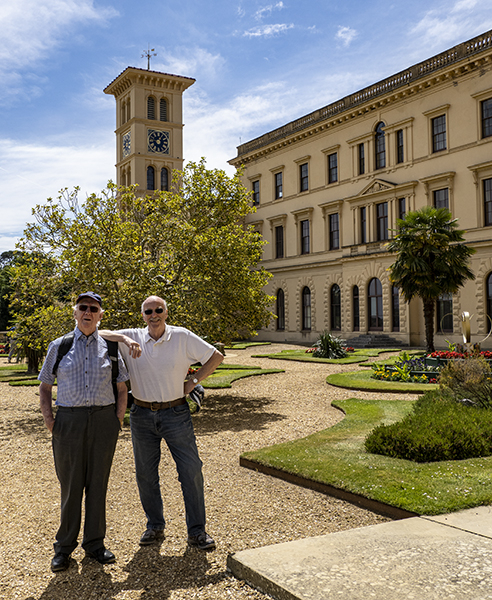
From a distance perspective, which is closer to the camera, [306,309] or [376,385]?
[376,385]

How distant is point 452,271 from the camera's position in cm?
2216

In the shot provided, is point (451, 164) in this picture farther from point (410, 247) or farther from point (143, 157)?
point (143, 157)

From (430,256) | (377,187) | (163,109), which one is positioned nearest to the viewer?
(430,256)

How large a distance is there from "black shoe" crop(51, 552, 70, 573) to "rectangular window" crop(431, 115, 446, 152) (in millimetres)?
30386

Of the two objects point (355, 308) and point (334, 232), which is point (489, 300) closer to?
point (355, 308)

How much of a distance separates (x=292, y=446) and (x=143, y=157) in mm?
49161

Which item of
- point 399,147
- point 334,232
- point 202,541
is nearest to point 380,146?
point 399,147

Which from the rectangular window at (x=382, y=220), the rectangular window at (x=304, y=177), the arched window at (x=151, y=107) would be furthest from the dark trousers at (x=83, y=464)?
the arched window at (x=151, y=107)

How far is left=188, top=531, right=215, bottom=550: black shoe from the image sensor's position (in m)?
4.55

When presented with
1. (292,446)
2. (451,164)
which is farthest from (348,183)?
(292,446)

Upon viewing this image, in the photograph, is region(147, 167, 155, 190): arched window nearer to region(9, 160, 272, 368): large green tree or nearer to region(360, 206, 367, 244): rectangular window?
region(360, 206, 367, 244): rectangular window

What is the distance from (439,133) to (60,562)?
31.0 meters

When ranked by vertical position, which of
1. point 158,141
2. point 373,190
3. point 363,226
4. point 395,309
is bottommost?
point 395,309

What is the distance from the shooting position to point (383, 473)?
20.4ft
